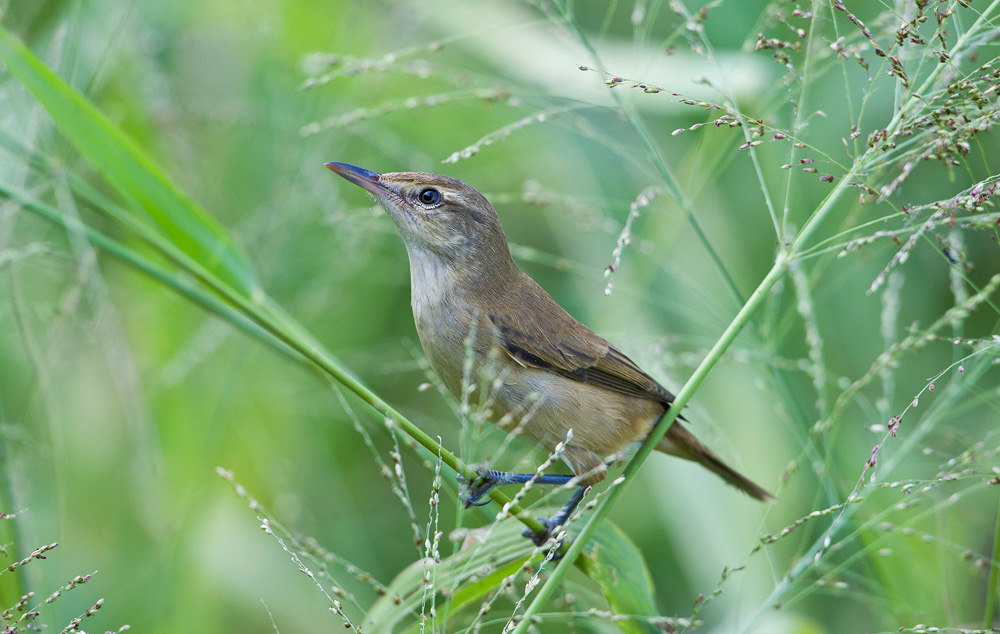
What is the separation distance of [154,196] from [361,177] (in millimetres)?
639

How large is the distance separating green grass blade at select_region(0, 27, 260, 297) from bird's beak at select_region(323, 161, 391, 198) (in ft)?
1.44

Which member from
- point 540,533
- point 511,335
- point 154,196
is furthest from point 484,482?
point 154,196

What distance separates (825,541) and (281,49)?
390 centimetres

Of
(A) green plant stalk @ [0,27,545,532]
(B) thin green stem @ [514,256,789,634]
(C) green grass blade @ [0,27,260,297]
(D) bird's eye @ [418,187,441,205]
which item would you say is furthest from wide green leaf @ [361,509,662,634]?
(D) bird's eye @ [418,187,441,205]

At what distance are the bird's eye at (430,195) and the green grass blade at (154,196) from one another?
0.66 m

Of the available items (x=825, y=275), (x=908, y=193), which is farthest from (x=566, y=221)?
(x=908, y=193)

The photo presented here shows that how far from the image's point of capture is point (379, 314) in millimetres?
4762

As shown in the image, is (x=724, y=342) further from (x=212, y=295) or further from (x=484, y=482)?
(x=212, y=295)

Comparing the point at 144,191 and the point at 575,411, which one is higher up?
the point at 144,191

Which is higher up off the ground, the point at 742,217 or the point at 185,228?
the point at 185,228

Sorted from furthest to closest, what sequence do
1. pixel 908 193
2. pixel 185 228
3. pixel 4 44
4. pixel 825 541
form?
pixel 908 193
pixel 185 228
pixel 4 44
pixel 825 541

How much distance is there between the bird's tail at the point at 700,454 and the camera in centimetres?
292

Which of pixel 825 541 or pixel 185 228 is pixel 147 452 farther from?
pixel 825 541

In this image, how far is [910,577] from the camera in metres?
3.00
